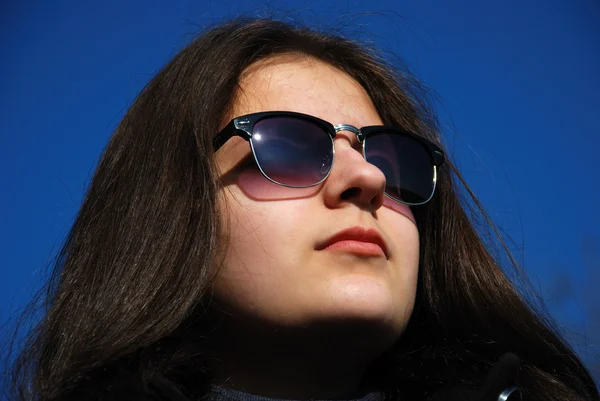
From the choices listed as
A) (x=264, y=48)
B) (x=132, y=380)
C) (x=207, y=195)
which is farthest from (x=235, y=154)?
(x=132, y=380)

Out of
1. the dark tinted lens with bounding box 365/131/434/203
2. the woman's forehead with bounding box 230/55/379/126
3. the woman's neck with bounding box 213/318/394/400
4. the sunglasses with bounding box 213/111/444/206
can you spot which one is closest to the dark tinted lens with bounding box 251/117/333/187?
the sunglasses with bounding box 213/111/444/206

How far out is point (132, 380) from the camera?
1.70m

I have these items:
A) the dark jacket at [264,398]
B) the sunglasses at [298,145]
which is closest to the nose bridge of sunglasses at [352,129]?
the sunglasses at [298,145]

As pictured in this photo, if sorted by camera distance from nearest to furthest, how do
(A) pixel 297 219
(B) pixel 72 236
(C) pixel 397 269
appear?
(A) pixel 297 219, (C) pixel 397 269, (B) pixel 72 236

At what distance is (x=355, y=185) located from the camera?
6.66 feet

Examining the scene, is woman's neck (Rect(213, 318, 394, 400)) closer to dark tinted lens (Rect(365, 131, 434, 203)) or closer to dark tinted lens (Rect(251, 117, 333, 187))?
dark tinted lens (Rect(251, 117, 333, 187))

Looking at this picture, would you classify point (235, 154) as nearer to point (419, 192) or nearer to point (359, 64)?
point (419, 192)

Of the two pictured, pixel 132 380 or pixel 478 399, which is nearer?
pixel 132 380

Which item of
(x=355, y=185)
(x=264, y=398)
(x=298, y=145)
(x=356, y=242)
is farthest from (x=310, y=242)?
(x=264, y=398)

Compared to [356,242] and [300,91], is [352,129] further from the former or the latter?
[356,242]

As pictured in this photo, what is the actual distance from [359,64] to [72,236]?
134 centimetres

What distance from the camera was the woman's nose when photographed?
2.03m

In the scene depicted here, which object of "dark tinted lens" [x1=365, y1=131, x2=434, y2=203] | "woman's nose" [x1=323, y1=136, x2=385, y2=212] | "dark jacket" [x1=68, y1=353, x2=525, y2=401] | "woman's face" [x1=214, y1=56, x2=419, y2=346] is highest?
"dark tinted lens" [x1=365, y1=131, x2=434, y2=203]

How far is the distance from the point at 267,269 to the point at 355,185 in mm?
383
